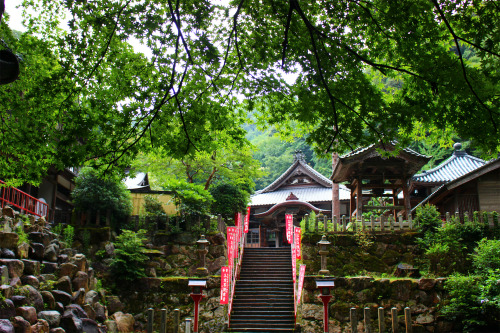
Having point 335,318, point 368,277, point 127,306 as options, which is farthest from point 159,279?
point 368,277

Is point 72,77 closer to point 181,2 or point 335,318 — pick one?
point 181,2

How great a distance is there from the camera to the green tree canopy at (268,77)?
6680 mm

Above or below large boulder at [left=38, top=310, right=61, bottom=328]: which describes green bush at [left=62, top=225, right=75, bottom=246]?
above

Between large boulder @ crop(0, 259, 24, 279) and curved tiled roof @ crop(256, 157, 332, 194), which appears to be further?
Answer: curved tiled roof @ crop(256, 157, 332, 194)

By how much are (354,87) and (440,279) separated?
34.2 ft

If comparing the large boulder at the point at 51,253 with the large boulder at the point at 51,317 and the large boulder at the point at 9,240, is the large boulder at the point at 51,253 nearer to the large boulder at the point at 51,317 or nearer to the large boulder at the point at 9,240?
the large boulder at the point at 9,240

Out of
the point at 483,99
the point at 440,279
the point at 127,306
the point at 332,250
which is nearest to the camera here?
the point at 483,99

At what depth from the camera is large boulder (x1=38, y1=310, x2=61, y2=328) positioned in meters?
10.2

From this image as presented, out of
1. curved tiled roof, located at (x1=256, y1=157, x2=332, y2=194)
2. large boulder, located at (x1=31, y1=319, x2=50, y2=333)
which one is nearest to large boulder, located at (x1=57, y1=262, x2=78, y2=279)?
large boulder, located at (x1=31, y1=319, x2=50, y2=333)

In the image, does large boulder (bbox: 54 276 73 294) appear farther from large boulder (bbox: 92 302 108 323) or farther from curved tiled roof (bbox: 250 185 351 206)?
curved tiled roof (bbox: 250 185 351 206)

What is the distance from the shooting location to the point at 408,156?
1780 centimetres

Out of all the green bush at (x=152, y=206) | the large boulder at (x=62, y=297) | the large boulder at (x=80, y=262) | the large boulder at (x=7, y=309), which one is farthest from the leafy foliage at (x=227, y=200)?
the large boulder at (x=7, y=309)

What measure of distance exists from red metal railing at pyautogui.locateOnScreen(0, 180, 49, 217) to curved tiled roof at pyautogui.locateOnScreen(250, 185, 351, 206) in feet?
48.5

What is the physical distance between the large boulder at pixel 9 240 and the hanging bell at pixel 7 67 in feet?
28.5
